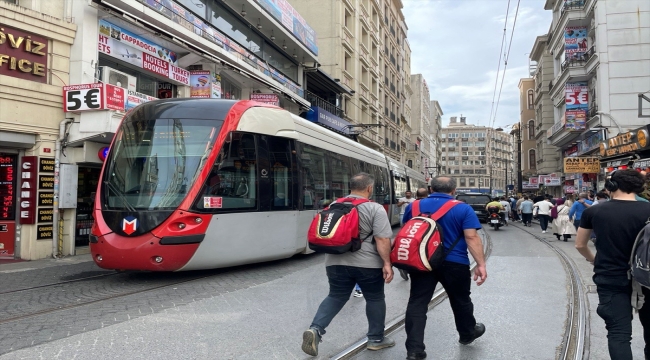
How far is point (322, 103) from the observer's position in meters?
28.8

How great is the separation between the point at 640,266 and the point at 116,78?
12.1 meters

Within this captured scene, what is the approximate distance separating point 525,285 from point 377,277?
455 centimetres

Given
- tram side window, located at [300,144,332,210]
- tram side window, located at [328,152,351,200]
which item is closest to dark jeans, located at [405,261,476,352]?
tram side window, located at [300,144,332,210]

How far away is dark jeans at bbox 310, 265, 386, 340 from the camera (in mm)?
4051

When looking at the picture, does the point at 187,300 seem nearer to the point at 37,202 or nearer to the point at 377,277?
the point at 377,277

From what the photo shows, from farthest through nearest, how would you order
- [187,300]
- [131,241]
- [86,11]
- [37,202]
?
[86,11] → [37,202] → [131,241] → [187,300]

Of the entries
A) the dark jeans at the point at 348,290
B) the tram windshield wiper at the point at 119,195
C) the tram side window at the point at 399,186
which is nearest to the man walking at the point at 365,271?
the dark jeans at the point at 348,290

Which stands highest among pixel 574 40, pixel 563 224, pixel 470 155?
pixel 470 155

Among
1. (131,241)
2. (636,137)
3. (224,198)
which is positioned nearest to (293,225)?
(224,198)

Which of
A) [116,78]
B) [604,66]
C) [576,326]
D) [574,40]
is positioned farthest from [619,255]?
[574,40]

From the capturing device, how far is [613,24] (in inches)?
949

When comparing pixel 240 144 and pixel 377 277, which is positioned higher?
pixel 240 144

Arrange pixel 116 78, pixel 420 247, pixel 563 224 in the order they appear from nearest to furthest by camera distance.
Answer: pixel 420 247 < pixel 116 78 < pixel 563 224

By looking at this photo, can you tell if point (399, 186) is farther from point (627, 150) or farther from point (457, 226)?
point (457, 226)
